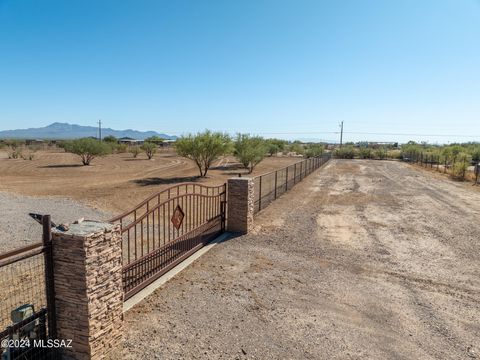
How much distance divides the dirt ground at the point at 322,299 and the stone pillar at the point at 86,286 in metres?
0.58

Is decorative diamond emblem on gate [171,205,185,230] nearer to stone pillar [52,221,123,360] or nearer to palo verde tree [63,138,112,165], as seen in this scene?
stone pillar [52,221,123,360]

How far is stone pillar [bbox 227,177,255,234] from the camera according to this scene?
1023 cm

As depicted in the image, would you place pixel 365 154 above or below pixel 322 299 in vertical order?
above

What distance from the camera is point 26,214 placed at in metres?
13.3

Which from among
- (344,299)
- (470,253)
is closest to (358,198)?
(470,253)

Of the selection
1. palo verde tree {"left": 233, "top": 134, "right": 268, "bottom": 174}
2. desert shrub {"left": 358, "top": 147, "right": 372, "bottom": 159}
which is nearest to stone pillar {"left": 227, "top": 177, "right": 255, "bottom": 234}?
palo verde tree {"left": 233, "top": 134, "right": 268, "bottom": 174}

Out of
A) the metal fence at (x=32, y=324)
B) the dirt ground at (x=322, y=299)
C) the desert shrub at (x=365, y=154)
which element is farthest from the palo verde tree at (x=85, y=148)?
the desert shrub at (x=365, y=154)

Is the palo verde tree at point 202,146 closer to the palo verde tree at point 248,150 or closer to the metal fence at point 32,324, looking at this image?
the palo verde tree at point 248,150

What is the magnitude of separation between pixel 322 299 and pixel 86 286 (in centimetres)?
408

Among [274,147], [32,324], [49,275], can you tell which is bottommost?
[32,324]

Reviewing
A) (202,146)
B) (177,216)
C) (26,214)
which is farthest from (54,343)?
(202,146)

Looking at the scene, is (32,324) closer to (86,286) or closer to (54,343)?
(54,343)

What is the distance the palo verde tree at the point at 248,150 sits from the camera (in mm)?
34250

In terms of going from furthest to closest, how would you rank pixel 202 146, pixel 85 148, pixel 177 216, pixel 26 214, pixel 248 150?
1. pixel 85 148
2. pixel 248 150
3. pixel 202 146
4. pixel 26 214
5. pixel 177 216
